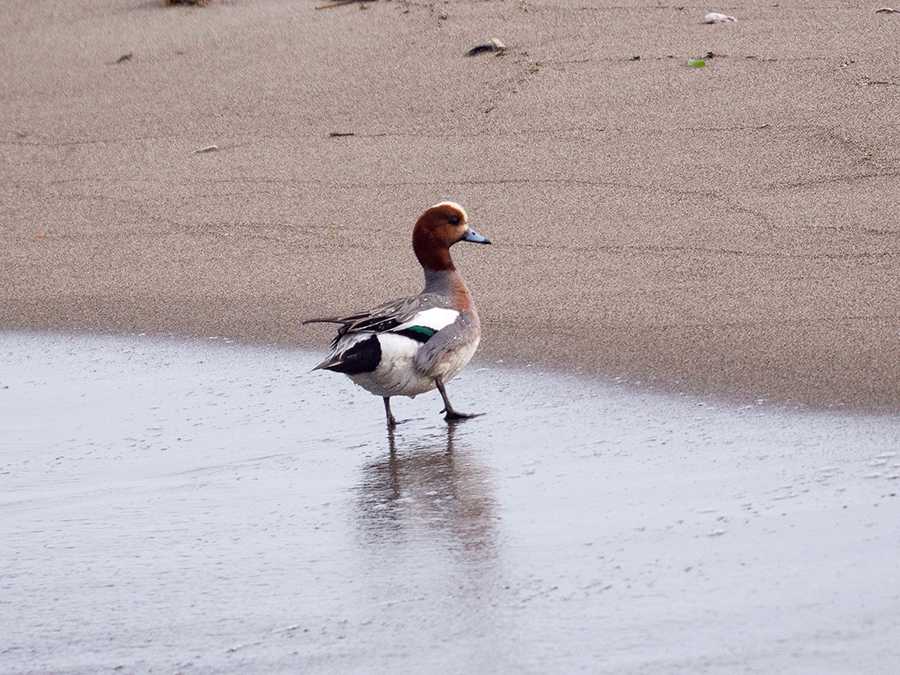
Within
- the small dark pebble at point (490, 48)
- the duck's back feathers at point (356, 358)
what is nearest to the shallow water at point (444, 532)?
the duck's back feathers at point (356, 358)

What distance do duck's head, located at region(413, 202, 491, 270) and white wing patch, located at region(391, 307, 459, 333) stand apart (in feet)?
1.46

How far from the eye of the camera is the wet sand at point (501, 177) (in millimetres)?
6809

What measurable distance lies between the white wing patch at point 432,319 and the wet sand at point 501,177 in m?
0.53

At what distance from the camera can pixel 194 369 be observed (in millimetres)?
→ 6871

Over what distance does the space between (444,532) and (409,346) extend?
131 cm

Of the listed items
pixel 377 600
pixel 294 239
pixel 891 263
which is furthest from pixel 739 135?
pixel 377 600

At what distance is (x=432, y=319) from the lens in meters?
6.15

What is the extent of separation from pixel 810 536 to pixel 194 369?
3.15 meters

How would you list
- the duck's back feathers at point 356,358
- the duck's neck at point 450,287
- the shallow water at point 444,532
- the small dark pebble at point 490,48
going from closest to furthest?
the shallow water at point 444,532 → the duck's back feathers at point 356,358 → the duck's neck at point 450,287 → the small dark pebble at point 490,48

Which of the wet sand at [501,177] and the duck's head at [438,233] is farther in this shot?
the wet sand at [501,177]

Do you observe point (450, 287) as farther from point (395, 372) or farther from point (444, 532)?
point (444, 532)

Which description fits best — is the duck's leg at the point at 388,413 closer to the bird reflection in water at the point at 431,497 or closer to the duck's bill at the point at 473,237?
the bird reflection in water at the point at 431,497

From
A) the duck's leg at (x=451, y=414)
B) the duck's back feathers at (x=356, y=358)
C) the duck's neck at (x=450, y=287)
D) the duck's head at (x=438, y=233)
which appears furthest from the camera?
→ the duck's head at (x=438, y=233)

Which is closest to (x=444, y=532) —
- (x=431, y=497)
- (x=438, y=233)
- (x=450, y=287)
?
(x=431, y=497)
